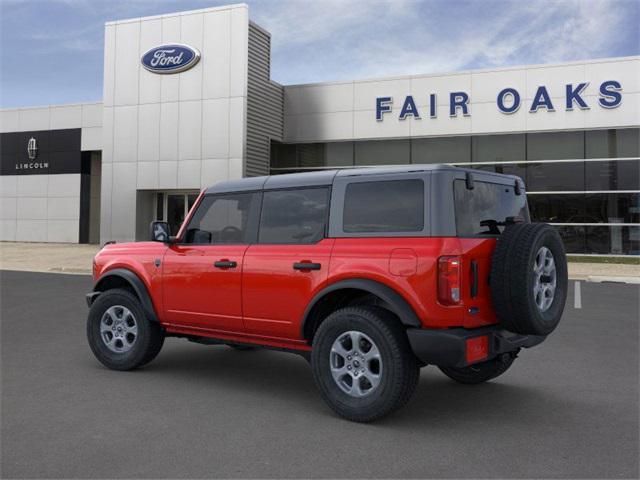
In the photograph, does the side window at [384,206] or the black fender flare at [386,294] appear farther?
the side window at [384,206]

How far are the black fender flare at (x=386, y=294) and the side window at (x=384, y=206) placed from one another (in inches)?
16.5

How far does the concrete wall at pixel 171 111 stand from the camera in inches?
904

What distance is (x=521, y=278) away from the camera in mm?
4258

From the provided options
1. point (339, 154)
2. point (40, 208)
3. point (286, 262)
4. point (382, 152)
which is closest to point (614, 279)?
point (382, 152)

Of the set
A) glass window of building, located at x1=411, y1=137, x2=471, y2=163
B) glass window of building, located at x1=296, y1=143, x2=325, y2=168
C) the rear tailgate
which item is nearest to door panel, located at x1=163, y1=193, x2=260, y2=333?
the rear tailgate

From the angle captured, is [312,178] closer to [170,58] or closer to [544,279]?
[544,279]

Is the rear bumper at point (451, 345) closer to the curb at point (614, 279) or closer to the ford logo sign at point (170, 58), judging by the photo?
A: the curb at point (614, 279)

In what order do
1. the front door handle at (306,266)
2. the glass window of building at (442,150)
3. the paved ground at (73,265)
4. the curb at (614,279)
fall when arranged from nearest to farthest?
the front door handle at (306,266) → the curb at (614,279) → the paved ground at (73,265) → the glass window of building at (442,150)

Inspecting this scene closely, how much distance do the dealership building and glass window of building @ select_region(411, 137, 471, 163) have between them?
0.17 ft

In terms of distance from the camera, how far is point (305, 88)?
25.5m

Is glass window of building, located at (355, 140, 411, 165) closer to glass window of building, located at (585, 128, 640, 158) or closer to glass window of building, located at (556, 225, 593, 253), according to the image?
glass window of building, located at (556, 225, 593, 253)

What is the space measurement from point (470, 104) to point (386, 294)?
20.3 meters

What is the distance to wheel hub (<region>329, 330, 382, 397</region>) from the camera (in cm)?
442

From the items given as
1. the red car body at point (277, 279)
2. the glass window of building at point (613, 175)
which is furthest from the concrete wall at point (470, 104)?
the red car body at point (277, 279)
